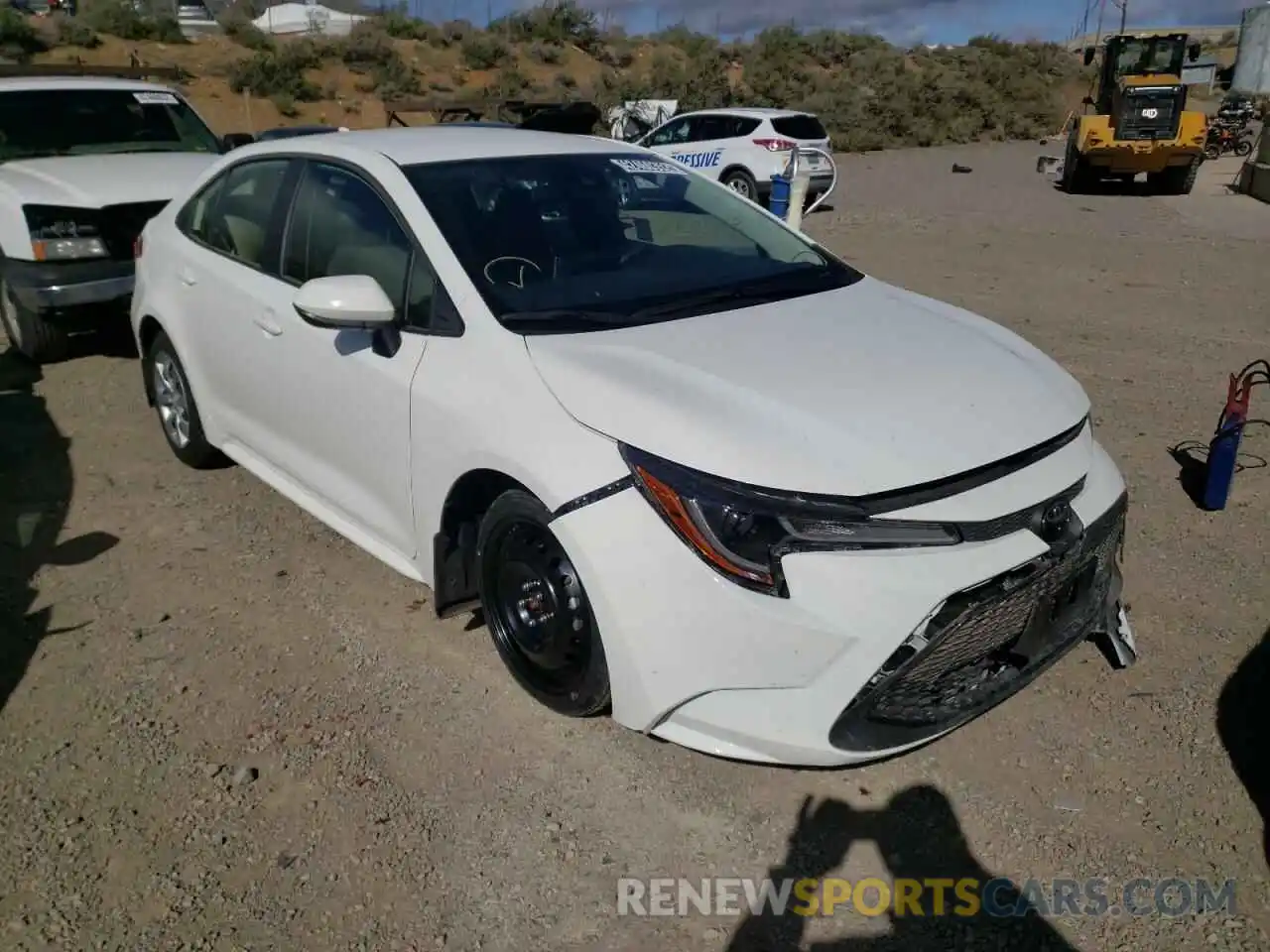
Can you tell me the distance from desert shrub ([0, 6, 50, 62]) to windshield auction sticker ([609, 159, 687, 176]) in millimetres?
32953

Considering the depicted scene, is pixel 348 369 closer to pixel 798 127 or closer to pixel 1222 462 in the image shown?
pixel 1222 462

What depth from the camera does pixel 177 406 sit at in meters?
5.00

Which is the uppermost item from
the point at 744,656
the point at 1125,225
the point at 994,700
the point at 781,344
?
the point at 781,344

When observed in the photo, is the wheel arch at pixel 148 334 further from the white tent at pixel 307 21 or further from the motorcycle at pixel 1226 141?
the white tent at pixel 307 21

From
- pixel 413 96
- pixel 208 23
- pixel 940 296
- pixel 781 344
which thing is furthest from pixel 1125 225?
pixel 208 23

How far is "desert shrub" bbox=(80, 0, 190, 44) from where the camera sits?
34.3m

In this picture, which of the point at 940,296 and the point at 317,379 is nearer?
the point at 317,379

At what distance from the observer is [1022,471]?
8.95 ft

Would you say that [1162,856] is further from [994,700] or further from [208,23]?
[208,23]

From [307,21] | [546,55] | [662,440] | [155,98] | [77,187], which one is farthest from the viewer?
[307,21]

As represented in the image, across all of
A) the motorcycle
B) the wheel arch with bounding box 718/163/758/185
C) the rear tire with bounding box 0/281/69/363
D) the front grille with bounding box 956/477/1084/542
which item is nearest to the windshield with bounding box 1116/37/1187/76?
the motorcycle

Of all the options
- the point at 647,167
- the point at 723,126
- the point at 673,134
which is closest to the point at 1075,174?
the point at 723,126

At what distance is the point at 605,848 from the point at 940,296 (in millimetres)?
7443

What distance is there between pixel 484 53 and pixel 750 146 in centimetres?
2665
